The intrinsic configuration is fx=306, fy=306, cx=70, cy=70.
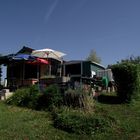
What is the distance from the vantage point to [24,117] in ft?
37.9

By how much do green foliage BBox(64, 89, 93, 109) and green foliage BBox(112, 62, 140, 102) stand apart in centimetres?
331

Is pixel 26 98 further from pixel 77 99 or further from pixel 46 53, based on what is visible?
pixel 46 53

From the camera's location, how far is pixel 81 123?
10141 millimetres

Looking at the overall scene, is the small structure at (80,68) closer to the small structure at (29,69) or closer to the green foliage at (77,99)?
the small structure at (29,69)

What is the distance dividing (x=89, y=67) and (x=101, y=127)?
57.3ft

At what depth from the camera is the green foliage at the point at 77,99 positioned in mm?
12867

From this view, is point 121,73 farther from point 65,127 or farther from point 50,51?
point 50,51

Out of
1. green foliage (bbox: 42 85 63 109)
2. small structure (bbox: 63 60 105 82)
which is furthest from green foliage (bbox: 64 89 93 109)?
small structure (bbox: 63 60 105 82)

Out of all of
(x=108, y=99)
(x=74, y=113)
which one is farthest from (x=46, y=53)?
(x=74, y=113)

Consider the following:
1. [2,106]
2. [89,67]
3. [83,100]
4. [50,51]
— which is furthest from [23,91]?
[89,67]

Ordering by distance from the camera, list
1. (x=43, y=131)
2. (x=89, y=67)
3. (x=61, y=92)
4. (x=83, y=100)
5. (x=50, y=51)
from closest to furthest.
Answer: (x=43, y=131) → (x=83, y=100) → (x=61, y=92) → (x=50, y=51) → (x=89, y=67)

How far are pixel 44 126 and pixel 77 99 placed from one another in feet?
10.6

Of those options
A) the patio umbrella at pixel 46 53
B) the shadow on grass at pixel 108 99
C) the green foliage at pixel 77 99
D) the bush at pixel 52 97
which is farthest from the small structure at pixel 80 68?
the green foliage at pixel 77 99

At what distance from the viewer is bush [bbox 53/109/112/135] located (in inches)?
388
